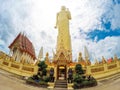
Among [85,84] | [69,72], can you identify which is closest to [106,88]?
[85,84]

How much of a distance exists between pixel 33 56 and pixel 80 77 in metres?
30.0

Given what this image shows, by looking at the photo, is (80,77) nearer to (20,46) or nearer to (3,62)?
(3,62)

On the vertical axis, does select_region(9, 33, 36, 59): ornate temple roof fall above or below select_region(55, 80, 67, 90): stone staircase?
above

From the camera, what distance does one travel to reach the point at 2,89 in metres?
11.9

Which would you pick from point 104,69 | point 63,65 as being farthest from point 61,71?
point 104,69

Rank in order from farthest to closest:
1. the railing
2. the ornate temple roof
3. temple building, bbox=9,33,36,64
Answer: the ornate temple roof
temple building, bbox=9,33,36,64
the railing

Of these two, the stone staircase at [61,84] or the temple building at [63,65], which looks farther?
the temple building at [63,65]

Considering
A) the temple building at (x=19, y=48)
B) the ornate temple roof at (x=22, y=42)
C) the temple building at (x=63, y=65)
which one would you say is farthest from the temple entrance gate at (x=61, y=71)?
the ornate temple roof at (x=22, y=42)

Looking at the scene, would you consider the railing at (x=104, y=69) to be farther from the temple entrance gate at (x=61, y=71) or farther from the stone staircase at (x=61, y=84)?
the stone staircase at (x=61, y=84)

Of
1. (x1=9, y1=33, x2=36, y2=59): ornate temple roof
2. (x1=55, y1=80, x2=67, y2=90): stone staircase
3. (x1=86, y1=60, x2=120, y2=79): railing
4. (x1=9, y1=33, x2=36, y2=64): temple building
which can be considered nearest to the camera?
(x1=55, y1=80, x2=67, y2=90): stone staircase

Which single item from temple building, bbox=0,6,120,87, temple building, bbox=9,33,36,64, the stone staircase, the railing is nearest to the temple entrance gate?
temple building, bbox=0,6,120,87

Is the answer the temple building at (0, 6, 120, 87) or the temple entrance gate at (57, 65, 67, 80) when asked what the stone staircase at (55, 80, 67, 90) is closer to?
the temple building at (0, 6, 120, 87)

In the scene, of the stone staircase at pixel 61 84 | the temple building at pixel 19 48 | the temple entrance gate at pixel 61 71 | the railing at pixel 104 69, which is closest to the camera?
the stone staircase at pixel 61 84

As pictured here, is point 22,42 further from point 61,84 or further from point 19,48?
point 61,84
